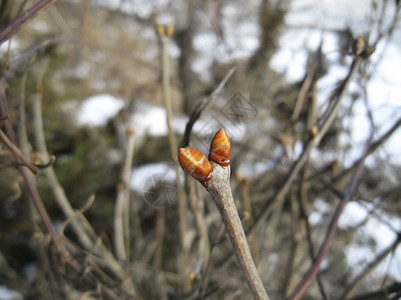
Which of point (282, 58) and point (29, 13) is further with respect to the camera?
point (282, 58)

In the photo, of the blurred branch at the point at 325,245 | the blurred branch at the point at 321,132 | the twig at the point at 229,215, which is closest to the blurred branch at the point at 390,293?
the blurred branch at the point at 325,245

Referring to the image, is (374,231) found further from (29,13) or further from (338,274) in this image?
(29,13)

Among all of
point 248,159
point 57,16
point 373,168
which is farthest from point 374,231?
point 57,16

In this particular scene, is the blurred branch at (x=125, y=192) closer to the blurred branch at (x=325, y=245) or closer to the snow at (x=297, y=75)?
the blurred branch at (x=325, y=245)

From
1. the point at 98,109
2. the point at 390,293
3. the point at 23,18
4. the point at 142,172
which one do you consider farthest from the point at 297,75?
the point at 23,18

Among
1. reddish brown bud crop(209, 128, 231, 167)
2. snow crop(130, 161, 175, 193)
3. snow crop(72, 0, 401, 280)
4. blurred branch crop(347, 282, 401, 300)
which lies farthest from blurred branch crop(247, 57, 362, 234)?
snow crop(130, 161, 175, 193)

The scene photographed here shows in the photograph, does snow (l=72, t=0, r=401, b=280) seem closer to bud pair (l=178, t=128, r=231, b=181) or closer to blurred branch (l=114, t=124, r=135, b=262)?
blurred branch (l=114, t=124, r=135, b=262)
